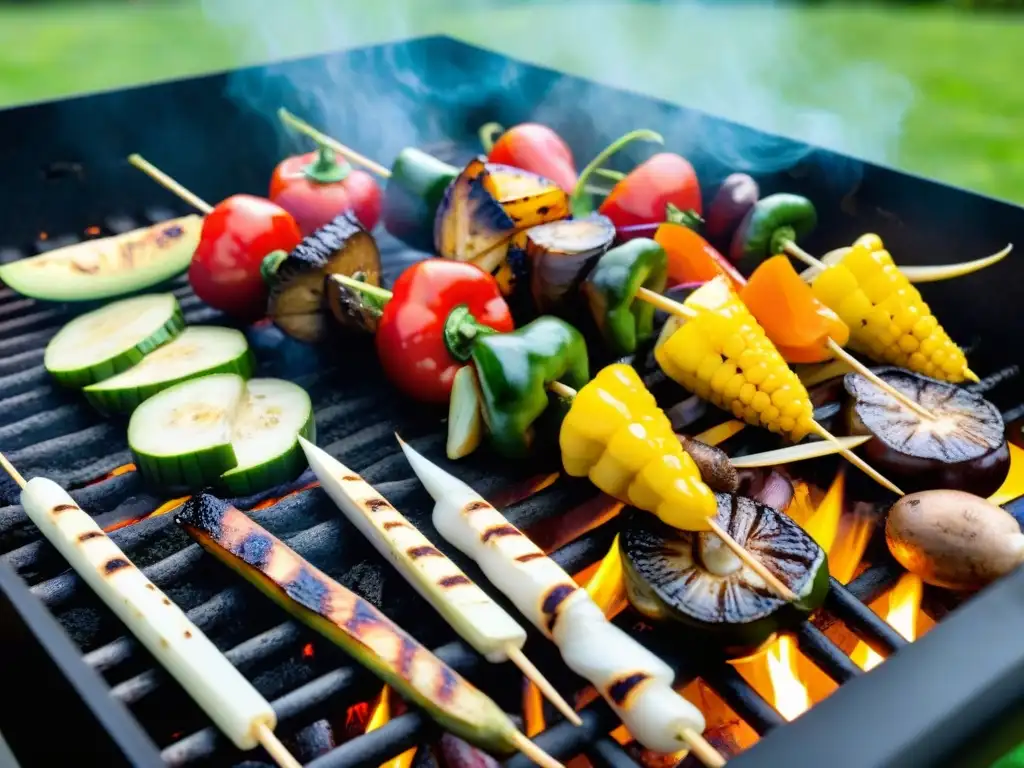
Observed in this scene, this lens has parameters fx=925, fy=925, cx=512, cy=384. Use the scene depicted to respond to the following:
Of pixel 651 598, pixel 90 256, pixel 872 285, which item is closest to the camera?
pixel 651 598

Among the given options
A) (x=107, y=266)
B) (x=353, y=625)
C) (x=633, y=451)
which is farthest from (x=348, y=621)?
(x=107, y=266)

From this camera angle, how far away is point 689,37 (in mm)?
9906

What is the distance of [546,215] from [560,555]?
120 centimetres

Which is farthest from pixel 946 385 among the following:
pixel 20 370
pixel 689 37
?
pixel 689 37

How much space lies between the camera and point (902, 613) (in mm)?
2039

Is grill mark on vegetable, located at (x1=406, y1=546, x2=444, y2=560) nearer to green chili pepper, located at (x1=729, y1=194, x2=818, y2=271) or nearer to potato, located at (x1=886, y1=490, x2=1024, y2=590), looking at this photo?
potato, located at (x1=886, y1=490, x2=1024, y2=590)

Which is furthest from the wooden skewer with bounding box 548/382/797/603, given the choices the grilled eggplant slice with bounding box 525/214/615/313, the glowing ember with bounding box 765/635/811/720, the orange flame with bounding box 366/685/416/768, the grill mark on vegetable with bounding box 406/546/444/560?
the grilled eggplant slice with bounding box 525/214/615/313

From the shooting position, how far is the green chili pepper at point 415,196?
3115 millimetres

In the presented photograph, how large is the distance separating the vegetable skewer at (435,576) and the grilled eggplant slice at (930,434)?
1054mm

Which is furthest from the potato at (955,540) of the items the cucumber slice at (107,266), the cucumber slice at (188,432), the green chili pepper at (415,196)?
the cucumber slice at (107,266)

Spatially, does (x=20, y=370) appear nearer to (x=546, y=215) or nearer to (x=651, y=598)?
(x=546, y=215)

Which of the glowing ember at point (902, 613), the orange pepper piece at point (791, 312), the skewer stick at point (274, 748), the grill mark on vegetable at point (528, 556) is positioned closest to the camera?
the skewer stick at point (274, 748)

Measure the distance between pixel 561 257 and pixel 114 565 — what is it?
1343mm

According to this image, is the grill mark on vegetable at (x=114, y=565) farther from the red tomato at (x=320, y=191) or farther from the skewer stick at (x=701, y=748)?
the red tomato at (x=320, y=191)
